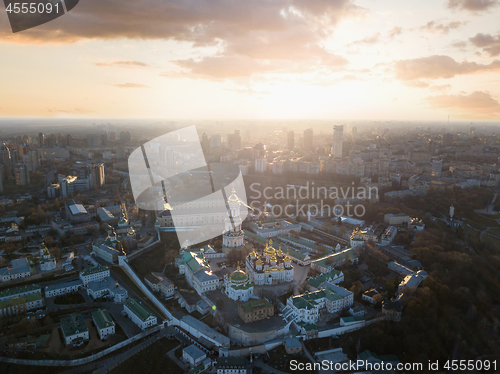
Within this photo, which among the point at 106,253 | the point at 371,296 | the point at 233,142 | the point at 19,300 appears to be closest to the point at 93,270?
the point at 106,253

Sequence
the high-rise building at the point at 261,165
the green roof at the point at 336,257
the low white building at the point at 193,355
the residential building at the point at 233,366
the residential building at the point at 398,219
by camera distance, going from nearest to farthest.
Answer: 1. the residential building at the point at 233,366
2. the low white building at the point at 193,355
3. the green roof at the point at 336,257
4. the residential building at the point at 398,219
5. the high-rise building at the point at 261,165

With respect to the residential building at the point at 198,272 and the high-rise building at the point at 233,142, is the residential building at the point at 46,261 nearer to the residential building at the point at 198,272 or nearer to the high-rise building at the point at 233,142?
the residential building at the point at 198,272

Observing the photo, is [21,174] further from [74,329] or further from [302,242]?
[302,242]

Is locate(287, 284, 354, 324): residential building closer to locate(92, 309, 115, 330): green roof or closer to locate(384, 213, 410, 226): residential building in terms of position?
locate(92, 309, 115, 330): green roof

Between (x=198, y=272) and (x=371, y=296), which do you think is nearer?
(x=371, y=296)

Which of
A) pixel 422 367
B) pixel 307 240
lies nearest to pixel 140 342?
pixel 422 367

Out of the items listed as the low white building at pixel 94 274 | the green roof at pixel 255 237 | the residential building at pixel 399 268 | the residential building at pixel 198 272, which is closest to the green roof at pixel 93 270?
the low white building at pixel 94 274

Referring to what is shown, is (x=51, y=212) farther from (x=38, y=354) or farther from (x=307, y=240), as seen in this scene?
(x=307, y=240)
